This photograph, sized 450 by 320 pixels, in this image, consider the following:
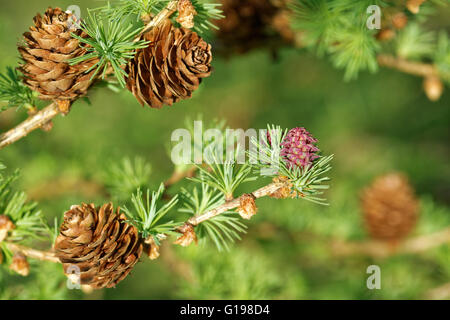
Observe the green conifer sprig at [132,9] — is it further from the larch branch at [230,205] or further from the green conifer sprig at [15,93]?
the larch branch at [230,205]

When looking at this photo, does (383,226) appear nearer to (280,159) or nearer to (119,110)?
(280,159)

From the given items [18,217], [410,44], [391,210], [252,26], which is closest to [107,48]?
[18,217]

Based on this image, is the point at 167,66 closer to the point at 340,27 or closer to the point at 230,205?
the point at 230,205

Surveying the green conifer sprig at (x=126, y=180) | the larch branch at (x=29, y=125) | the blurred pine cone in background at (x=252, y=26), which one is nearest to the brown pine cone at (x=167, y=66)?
the larch branch at (x=29, y=125)

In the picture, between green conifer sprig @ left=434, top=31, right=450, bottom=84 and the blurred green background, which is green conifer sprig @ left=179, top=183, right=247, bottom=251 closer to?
the blurred green background
